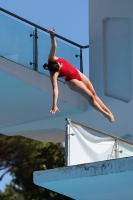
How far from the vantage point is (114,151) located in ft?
46.0

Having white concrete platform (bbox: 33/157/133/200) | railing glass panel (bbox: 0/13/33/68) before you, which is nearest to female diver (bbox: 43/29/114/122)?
white concrete platform (bbox: 33/157/133/200)

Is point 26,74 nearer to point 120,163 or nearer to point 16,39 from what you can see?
point 16,39

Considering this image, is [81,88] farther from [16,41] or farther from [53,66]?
[16,41]

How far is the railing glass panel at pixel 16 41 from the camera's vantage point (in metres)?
16.1

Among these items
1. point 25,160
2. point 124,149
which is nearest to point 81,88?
point 124,149

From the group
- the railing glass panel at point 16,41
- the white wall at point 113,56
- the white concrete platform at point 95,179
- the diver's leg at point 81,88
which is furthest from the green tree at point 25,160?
the diver's leg at point 81,88

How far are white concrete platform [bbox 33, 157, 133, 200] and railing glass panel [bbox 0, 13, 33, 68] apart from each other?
353cm

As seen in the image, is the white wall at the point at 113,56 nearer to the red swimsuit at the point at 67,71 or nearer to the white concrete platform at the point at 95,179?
the white concrete platform at the point at 95,179

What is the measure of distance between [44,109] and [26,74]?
2186mm

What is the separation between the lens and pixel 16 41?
16375 millimetres

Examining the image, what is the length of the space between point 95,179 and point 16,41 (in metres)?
4.61

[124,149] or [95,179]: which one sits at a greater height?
[124,149]

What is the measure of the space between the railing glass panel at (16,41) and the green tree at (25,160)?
17.6 metres

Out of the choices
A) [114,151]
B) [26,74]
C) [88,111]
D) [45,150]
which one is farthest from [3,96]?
[45,150]
